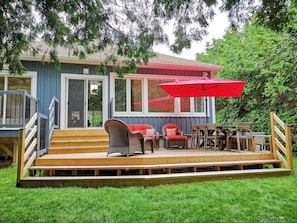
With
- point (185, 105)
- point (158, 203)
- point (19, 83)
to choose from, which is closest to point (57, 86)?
point (19, 83)

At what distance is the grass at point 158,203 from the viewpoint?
3.06 m

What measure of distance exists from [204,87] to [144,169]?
10.3 ft

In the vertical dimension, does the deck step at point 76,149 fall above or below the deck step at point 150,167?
above

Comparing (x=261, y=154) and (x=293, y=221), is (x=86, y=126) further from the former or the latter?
(x=293, y=221)

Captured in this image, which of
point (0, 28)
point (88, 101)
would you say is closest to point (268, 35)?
point (88, 101)

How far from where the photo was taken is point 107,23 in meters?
4.26

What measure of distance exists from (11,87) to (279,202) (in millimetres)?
7772

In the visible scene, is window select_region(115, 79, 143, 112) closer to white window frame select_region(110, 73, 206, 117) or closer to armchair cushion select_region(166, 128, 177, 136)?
white window frame select_region(110, 73, 206, 117)

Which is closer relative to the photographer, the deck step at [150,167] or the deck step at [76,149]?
the deck step at [150,167]

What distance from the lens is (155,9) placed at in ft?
13.2

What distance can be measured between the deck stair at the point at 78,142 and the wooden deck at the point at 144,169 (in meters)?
1.10

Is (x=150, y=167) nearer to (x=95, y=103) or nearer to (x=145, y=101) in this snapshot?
(x=145, y=101)

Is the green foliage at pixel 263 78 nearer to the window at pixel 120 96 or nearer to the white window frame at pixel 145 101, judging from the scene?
the white window frame at pixel 145 101

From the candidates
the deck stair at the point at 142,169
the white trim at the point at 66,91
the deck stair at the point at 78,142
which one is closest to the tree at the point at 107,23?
the deck stair at the point at 142,169
